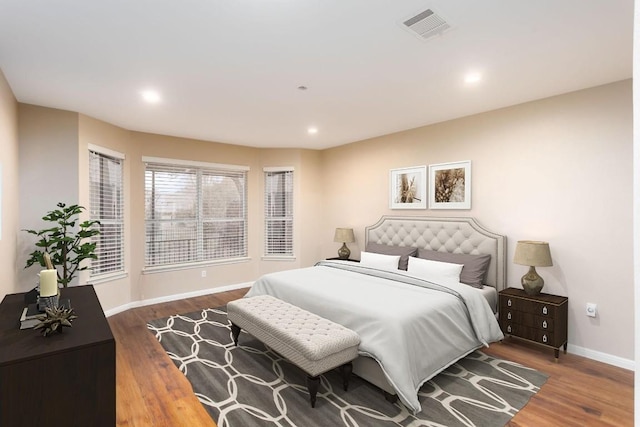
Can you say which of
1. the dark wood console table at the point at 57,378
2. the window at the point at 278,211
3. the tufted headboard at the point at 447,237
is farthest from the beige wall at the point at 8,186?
the tufted headboard at the point at 447,237

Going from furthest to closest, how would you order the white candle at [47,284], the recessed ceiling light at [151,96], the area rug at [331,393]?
the recessed ceiling light at [151,96]
the area rug at [331,393]
the white candle at [47,284]

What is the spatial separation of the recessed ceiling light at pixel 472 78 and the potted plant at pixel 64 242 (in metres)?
4.17

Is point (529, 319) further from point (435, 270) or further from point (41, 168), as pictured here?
point (41, 168)

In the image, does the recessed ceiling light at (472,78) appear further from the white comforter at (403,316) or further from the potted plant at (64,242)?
the potted plant at (64,242)

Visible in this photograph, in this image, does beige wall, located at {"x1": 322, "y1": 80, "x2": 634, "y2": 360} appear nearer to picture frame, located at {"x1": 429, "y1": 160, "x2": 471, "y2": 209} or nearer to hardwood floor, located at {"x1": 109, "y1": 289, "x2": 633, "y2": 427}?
picture frame, located at {"x1": 429, "y1": 160, "x2": 471, "y2": 209}

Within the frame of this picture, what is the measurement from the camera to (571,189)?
321cm

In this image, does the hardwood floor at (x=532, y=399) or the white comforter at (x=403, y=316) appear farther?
the white comforter at (x=403, y=316)

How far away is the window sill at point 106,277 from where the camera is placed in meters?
4.03

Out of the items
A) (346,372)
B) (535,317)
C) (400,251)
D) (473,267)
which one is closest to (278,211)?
(400,251)

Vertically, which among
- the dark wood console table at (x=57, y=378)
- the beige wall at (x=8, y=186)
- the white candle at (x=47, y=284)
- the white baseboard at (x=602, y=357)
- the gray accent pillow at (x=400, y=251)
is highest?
the beige wall at (x=8, y=186)

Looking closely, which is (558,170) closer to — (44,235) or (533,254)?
(533,254)

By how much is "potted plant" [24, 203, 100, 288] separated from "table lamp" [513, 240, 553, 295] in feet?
15.1

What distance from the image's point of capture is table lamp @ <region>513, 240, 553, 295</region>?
10.2 feet

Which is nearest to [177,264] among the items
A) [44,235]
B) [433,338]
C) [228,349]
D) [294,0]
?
[44,235]
